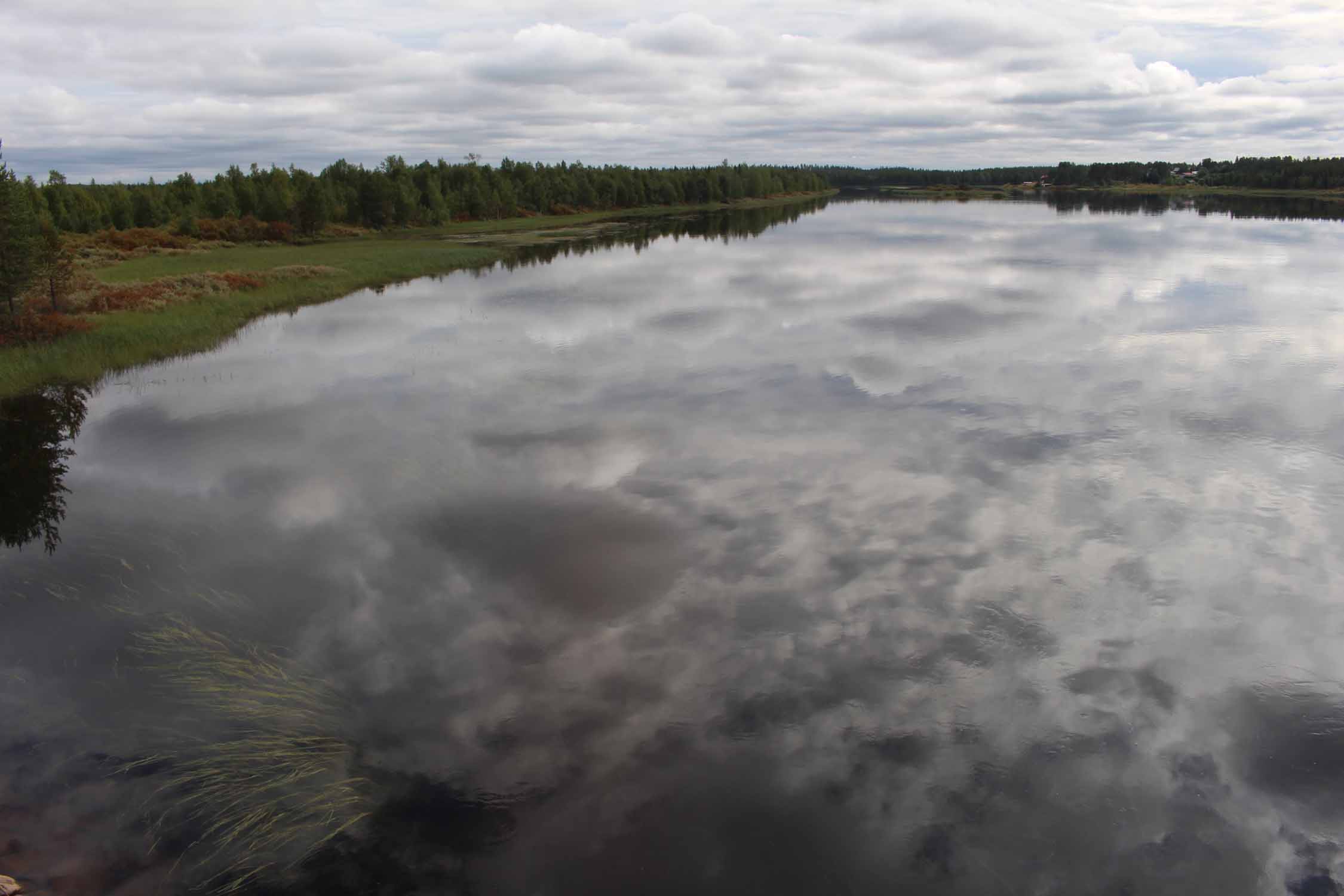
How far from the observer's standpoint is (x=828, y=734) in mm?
13312

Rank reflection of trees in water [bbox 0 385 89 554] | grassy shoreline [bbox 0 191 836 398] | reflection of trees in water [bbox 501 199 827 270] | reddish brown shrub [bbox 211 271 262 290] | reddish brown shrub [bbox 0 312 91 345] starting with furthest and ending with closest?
reflection of trees in water [bbox 501 199 827 270]
reddish brown shrub [bbox 211 271 262 290]
reddish brown shrub [bbox 0 312 91 345]
grassy shoreline [bbox 0 191 836 398]
reflection of trees in water [bbox 0 385 89 554]

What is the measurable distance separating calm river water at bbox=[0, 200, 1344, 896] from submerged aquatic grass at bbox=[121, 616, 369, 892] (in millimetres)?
61

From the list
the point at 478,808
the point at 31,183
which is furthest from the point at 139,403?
the point at 31,183

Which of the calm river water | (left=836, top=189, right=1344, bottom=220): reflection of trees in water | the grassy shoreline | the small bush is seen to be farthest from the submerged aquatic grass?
(left=836, top=189, right=1344, bottom=220): reflection of trees in water

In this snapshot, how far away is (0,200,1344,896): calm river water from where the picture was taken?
445 inches

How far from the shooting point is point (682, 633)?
16031 mm

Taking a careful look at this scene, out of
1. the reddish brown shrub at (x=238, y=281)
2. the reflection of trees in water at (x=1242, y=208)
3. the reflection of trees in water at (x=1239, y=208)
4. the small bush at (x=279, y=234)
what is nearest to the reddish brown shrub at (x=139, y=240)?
the small bush at (x=279, y=234)

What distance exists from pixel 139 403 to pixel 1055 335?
41.9m

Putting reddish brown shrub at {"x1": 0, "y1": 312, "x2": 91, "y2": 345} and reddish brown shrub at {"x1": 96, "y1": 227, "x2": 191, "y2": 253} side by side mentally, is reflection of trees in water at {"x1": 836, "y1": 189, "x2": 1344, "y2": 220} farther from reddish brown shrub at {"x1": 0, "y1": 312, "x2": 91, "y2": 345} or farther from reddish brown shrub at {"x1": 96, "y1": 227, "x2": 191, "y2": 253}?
reddish brown shrub at {"x1": 0, "y1": 312, "x2": 91, "y2": 345}

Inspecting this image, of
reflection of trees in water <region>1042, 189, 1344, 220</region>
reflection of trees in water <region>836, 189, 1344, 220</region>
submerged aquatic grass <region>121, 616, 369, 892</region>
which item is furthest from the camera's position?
reflection of trees in water <region>836, 189, 1344, 220</region>

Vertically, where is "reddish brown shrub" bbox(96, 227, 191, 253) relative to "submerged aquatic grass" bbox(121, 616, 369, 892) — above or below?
above

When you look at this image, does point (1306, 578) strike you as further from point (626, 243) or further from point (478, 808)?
point (626, 243)

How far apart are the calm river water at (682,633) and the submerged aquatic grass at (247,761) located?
6cm

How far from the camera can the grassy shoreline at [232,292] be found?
36.1 metres
